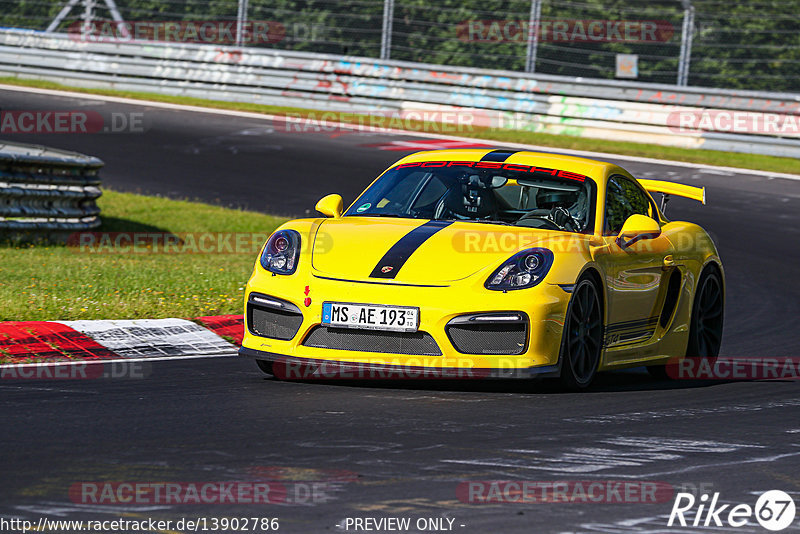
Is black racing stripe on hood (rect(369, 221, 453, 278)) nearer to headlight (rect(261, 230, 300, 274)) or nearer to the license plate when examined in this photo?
the license plate

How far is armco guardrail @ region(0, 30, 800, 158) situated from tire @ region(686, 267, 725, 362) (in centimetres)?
1158

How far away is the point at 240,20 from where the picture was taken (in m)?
23.6

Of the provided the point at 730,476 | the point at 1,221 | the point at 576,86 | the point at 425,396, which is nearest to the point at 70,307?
the point at 425,396

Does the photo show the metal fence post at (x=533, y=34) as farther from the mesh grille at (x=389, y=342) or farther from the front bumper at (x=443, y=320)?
the mesh grille at (x=389, y=342)

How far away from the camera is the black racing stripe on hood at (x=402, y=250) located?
675cm

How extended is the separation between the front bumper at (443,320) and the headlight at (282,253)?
0.93ft

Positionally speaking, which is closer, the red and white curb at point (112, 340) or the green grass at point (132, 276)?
the red and white curb at point (112, 340)

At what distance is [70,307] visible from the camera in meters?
8.75

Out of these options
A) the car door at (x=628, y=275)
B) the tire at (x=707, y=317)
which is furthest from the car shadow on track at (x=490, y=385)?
the tire at (x=707, y=317)

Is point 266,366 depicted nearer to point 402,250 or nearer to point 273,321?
point 273,321

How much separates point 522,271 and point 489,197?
1.11m

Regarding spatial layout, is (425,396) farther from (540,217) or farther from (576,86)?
(576,86)

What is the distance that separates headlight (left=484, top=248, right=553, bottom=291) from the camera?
22.0 feet

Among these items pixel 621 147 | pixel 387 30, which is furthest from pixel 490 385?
pixel 387 30
